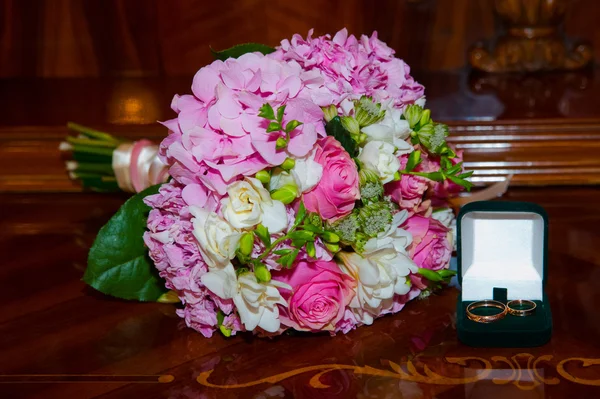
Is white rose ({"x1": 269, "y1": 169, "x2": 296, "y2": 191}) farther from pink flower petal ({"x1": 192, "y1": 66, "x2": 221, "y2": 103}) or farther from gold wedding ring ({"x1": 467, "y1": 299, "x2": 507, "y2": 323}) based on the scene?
gold wedding ring ({"x1": 467, "y1": 299, "x2": 507, "y2": 323})

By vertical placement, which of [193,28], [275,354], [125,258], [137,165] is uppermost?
[193,28]

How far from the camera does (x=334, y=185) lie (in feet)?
3.05

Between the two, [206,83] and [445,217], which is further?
[445,217]

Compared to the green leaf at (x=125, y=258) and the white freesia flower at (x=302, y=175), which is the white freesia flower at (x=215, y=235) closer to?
the white freesia flower at (x=302, y=175)

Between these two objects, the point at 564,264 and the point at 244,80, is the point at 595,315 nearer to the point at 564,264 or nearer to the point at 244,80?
the point at 564,264

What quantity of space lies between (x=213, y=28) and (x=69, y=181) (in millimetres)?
662

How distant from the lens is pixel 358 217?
964mm

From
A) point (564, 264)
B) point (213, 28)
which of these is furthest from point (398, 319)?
point (213, 28)

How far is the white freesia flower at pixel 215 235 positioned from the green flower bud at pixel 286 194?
0.06 meters

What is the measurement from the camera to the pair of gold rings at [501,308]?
3.29 feet

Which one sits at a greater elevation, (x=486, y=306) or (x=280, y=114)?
(x=280, y=114)

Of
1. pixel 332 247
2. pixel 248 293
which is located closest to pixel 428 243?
pixel 332 247

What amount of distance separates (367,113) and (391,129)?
0.11ft

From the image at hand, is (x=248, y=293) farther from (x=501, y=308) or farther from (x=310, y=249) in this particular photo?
(x=501, y=308)
